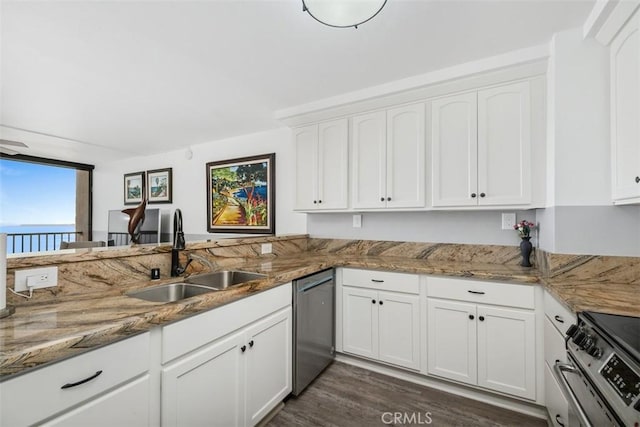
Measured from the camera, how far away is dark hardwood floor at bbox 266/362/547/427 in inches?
68.3

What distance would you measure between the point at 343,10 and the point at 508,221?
6.61 feet

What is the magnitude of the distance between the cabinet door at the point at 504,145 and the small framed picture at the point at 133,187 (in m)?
5.13

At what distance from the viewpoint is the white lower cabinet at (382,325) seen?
212 cm

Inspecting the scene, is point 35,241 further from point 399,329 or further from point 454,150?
point 454,150

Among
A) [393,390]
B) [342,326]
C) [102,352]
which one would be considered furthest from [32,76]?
[393,390]

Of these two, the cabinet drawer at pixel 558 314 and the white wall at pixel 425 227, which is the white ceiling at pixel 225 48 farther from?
the cabinet drawer at pixel 558 314

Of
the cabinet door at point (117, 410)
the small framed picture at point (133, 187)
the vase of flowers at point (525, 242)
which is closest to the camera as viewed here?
the cabinet door at point (117, 410)

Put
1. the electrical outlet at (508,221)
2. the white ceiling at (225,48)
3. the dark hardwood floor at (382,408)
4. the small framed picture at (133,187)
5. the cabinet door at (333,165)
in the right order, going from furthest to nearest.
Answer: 1. the small framed picture at (133,187)
2. the cabinet door at (333,165)
3. the electrical outlet at (508,221)
4. the dark hardwood floor at (382,408)
5. the white ceiling at (225,48)

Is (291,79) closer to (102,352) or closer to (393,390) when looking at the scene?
(102,352)

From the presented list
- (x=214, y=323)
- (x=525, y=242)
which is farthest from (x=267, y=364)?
(x=525, y=242)

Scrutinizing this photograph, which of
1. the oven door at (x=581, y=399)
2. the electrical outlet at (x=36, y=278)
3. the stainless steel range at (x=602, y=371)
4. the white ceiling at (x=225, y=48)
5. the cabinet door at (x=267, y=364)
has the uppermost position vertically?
the white ceiling at (x=225, y=48)

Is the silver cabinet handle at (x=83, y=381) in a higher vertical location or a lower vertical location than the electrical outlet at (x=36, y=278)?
lower

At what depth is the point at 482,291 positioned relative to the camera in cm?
188

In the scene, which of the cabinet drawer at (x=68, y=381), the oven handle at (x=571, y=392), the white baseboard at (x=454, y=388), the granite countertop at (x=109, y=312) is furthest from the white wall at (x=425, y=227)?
the cabinet drawer at (x=68, y=381)
